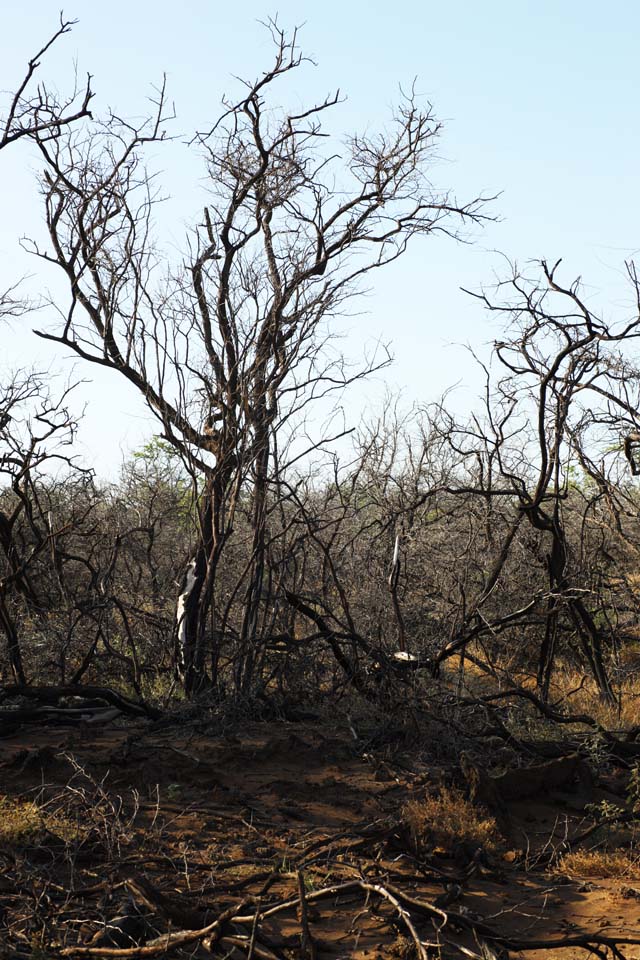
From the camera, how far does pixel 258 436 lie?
370 inches

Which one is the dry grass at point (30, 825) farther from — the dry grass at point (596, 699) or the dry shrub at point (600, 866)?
the dry grass at point (596, 699)

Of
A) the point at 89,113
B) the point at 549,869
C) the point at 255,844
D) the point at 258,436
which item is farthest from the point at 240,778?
the point at 89,113

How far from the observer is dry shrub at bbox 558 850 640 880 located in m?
5.73

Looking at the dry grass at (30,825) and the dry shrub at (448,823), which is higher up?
the dry grass at (30,825)

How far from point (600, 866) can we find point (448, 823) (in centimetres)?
90

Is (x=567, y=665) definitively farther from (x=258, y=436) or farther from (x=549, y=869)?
(x=549, y=869)

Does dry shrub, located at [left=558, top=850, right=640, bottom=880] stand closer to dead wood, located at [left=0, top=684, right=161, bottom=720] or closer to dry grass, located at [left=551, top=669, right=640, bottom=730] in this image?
dry grass, located at [left=551, top=669, right=640, bottom=730]

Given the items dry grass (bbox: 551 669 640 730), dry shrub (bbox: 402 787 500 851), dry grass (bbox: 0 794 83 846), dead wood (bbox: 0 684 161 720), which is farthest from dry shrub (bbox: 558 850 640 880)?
dead wood (bbox: 0 684 161 720)

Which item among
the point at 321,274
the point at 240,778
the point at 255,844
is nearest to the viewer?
the point at 255,844

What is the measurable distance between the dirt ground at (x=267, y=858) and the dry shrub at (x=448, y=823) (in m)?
0.06

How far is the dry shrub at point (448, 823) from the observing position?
593 centimetres

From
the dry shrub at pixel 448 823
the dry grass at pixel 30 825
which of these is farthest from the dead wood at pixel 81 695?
the dry shrub at pixel 448 823

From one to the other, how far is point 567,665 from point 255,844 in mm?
6769

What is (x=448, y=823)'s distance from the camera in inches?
239
